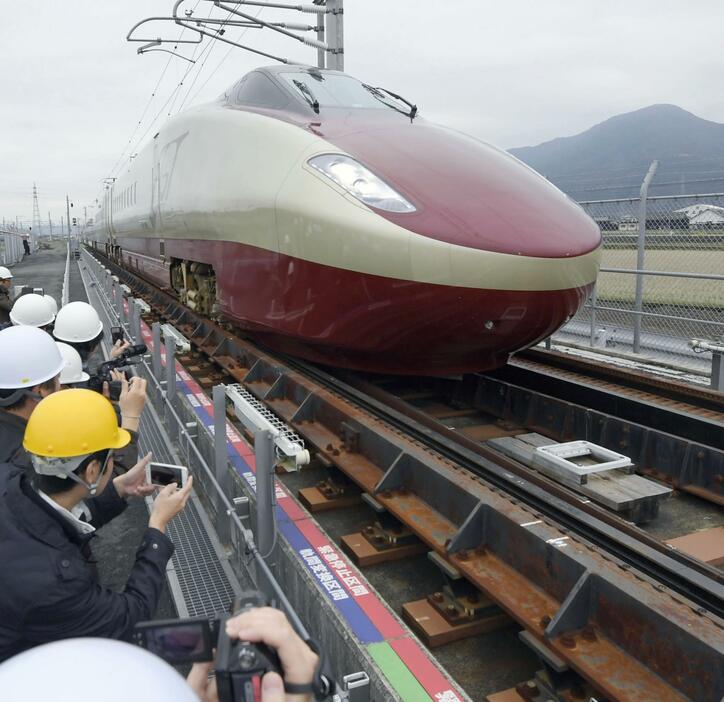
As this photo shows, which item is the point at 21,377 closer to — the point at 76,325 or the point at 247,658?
the point at 76,325

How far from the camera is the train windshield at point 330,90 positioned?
18.5ft

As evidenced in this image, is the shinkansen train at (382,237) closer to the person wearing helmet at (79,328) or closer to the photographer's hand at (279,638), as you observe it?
the person wearing helmet at (79,328)

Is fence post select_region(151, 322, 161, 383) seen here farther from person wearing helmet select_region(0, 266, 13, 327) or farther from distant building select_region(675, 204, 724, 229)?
distant building select_region(675, 204, 724, 229)

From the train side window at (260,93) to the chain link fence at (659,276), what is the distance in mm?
3880

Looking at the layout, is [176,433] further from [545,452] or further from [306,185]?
[545,452]

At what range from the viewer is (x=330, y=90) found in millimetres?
5871

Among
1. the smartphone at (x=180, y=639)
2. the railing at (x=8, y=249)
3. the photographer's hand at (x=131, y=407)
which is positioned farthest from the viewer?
the railing at (x=8, y=249)

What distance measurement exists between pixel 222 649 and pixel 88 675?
1.08 ft

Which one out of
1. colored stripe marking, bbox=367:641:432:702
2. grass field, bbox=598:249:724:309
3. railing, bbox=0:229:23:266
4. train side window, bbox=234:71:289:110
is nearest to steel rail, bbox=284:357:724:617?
colored stripe marking, bbox=367:641:432:702

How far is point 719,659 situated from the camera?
1938 mm

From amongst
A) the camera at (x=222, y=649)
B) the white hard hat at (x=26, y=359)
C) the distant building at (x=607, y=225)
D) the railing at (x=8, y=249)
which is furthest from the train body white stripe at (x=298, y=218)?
the railing at (x=8, y=249)

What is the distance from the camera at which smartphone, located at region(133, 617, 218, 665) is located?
1374 millimetres

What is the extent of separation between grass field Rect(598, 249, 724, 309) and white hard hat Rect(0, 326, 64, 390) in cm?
713

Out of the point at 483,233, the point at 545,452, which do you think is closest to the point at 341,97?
the point at 483,233
